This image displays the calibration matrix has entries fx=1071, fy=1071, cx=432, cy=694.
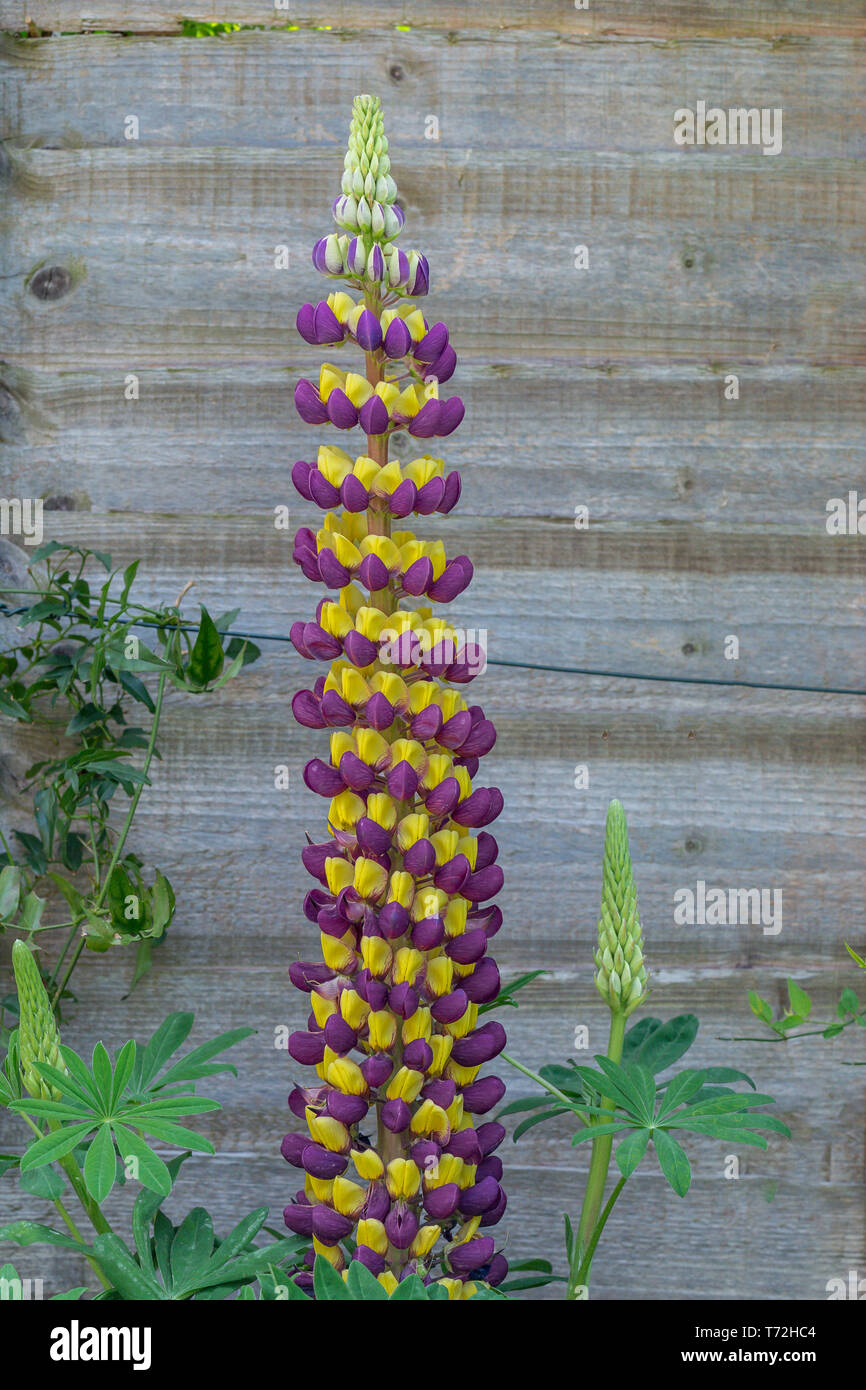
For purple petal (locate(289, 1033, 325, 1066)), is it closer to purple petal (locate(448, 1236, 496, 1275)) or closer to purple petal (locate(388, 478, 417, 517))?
purple petal (locate(448, 1236, 496, 1275))

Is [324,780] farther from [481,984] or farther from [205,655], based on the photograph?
[205,655]

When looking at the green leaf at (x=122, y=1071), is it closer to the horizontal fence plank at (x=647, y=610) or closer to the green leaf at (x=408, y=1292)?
the green leaf at (x=408, y=1292)

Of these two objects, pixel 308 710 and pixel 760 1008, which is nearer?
pixel 308 710

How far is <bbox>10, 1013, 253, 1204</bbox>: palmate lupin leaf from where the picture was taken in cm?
74

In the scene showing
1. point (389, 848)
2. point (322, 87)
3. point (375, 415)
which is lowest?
point (389, 848)

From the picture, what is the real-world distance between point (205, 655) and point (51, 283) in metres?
0.56

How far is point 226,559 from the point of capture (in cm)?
132

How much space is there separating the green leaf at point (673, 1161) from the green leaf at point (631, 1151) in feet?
0.03

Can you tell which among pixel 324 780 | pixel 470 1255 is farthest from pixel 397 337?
pixel 470 1255

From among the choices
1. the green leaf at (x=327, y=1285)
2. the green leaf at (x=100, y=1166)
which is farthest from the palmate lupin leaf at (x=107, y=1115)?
the green leaf at (x=327, y=1285)

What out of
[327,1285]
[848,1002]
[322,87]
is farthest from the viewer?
[322,87]

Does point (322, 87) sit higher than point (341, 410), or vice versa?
point (322, 87)

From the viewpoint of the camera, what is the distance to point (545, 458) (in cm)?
134
